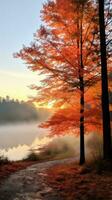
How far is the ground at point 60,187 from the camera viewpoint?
10203mm

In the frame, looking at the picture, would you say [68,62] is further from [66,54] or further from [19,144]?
[19,144]

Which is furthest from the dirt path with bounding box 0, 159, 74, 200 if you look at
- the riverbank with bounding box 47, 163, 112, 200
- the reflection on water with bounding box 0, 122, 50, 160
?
the reflection on water with bounding box 0, 122, 50, 160

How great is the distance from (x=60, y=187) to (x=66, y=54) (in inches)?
310

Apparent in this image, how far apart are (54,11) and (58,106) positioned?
17.0 ft

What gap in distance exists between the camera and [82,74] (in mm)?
17188

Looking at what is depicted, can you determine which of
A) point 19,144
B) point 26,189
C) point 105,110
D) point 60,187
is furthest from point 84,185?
point 19,144

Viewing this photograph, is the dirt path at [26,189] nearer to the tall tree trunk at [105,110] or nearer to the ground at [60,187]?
the ground at [60,187]

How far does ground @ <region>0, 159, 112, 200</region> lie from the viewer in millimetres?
10203

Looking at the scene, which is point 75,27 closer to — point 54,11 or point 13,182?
point 54,11

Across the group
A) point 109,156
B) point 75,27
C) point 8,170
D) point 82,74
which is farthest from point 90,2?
point 8,170

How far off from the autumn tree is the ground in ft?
16.0

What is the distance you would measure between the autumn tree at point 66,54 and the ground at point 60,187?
4.88m

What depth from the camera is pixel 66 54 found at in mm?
17188

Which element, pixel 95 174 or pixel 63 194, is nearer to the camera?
pixel 63 194
